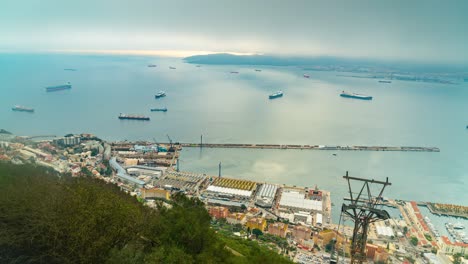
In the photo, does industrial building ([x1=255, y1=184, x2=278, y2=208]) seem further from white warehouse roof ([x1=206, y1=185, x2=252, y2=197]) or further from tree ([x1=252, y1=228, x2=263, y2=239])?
tree ([x1=252, y1=228, x2=263, y2=239])

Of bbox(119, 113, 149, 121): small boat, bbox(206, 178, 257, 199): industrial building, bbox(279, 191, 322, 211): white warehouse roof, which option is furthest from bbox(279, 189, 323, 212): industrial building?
bbox(119, 113, 149, 121): small boat

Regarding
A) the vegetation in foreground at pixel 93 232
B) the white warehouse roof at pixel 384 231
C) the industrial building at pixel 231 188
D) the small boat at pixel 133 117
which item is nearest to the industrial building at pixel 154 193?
the industrial building at pixel 231 188

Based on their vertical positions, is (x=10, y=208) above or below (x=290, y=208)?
above

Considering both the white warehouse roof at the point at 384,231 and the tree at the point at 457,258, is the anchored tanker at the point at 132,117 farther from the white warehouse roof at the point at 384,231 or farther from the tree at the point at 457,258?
the tree at the point at 457,258

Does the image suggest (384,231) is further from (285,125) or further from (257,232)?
(285,125)

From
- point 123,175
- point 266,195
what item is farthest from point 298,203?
point 123,175

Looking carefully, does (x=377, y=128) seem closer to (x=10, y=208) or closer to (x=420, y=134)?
(x=420, y=134)

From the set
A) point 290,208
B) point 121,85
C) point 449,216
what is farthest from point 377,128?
point 121,85
